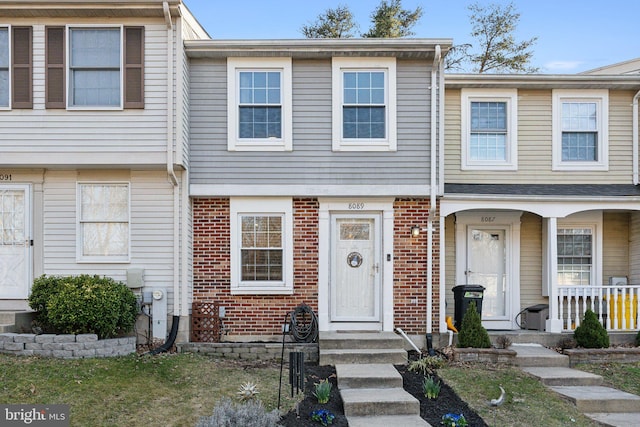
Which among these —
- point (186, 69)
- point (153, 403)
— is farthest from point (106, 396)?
point (186, 69)

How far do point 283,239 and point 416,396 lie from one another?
3827 millimetres

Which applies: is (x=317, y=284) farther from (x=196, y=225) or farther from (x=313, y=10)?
(x=313, y=10)

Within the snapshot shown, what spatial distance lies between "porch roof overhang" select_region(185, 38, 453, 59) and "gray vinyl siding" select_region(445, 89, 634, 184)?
165 centimetres

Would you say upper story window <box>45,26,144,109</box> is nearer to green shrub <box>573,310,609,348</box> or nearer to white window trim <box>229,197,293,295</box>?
white window trim <box>229,197,293,295</box>

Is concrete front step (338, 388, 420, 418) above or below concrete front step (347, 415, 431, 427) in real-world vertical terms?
above

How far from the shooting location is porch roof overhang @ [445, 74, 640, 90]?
432 inches

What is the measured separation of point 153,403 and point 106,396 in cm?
62

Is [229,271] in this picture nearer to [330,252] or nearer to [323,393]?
[330,252]

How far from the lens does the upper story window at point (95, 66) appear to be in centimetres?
951

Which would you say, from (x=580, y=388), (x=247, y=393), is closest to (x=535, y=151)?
(x=580, y=388)

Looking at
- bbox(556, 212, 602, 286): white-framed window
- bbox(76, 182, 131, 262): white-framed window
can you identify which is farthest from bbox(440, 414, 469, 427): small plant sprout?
bbox(76, 182, 131, 262): white-framed window

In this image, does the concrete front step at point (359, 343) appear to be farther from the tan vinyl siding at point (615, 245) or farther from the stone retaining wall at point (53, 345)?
the tan vinyl siding at point (615, 245)

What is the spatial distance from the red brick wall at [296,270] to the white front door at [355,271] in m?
0.35

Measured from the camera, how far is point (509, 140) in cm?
1122
